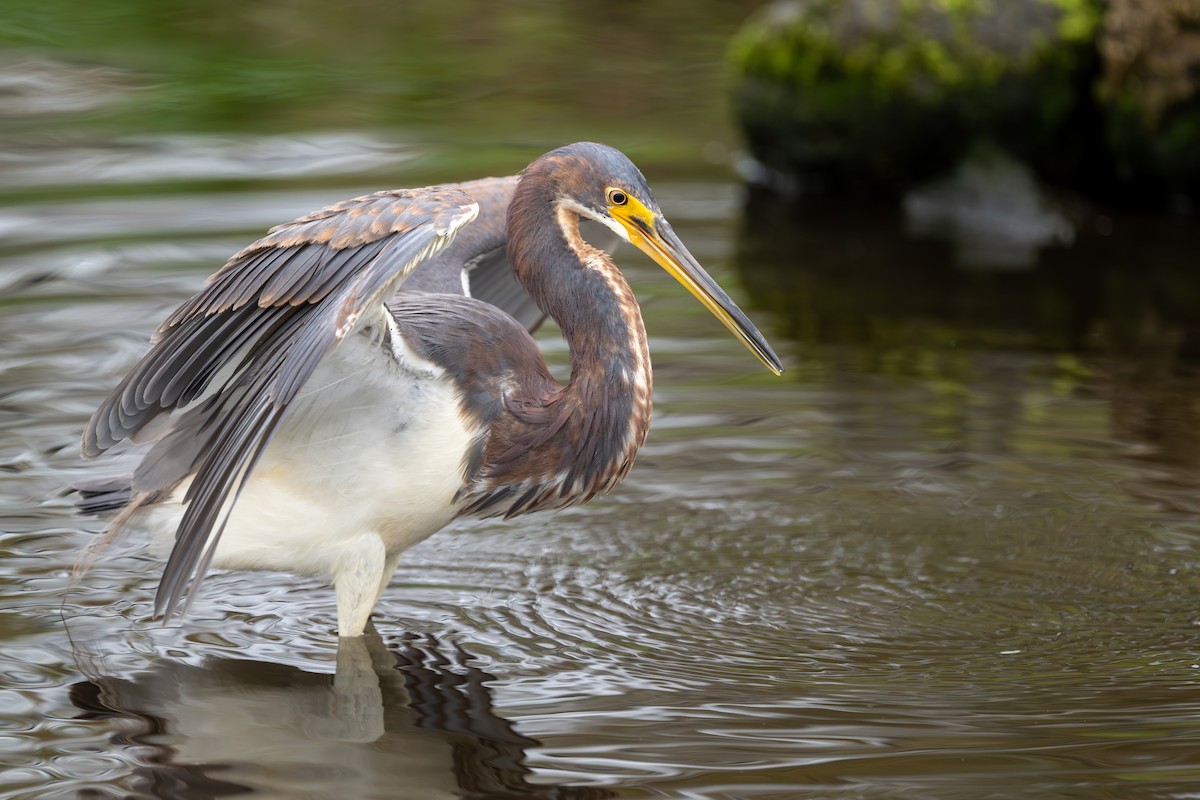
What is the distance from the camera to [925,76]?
10.1 m

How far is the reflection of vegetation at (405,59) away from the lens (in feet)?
39.2

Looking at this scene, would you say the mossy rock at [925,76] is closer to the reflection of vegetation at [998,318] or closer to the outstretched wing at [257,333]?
the reflection of vegetation at [998,318]

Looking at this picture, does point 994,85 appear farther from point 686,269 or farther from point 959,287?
point 686,269

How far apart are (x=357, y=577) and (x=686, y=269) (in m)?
1.30

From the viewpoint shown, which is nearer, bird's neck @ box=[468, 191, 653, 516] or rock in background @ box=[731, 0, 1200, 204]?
bird's neck @ box=[468, 191, 653, 516]

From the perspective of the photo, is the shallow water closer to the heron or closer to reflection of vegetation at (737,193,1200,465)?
reflection of vegetation at (737,193,1200,465)

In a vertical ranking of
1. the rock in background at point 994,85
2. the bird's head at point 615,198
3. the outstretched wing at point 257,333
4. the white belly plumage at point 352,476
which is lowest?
the white belly plumage at point 352,476

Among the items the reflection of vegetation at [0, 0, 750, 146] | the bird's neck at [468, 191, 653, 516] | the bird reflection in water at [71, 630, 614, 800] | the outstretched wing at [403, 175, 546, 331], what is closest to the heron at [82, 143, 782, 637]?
the bird's neck at [468, 191, 653, 516]

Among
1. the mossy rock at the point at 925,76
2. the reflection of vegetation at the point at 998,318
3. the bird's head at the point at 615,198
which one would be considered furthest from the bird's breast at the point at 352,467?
the mossy rock at the point at 925,76

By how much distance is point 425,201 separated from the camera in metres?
4.48

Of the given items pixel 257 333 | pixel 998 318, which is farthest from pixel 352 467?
pixel 998 318

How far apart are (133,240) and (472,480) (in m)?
5.30

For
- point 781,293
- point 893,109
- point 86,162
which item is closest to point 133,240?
point 86,162

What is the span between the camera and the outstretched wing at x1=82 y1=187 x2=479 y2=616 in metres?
4.21
